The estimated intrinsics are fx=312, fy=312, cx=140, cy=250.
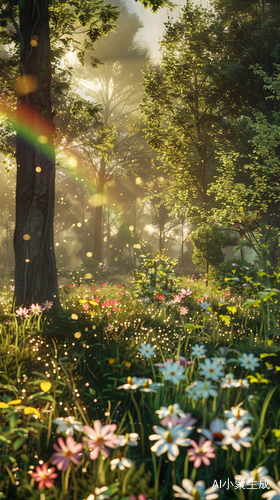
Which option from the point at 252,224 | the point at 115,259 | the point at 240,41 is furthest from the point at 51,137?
the point at 115,259

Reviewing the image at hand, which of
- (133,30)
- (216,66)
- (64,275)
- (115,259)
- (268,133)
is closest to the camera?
(268,133)

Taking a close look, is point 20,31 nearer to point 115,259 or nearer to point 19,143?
point 19,143

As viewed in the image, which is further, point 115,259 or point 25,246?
point 115,259

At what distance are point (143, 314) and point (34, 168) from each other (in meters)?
2.94

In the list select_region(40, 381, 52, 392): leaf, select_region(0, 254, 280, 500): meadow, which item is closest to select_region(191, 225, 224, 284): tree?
select_region(0, 254, 280, 500): meadow

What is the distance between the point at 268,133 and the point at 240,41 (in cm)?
510

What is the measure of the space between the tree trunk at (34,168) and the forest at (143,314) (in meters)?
0.02

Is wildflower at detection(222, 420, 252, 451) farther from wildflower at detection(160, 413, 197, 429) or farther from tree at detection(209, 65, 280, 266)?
tree at detection(209, 65, 280, 266)

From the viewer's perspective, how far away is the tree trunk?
197 inches

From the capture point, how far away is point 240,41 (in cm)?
1334

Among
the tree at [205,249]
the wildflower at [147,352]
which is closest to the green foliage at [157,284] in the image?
the wildflower at [147,352]

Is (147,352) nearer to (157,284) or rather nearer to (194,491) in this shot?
(194,491)

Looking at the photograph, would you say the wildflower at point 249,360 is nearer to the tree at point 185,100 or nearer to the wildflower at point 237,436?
the wildflower at point 237,436

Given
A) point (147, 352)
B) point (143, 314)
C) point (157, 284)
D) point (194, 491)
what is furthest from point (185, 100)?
point (194, 491)
